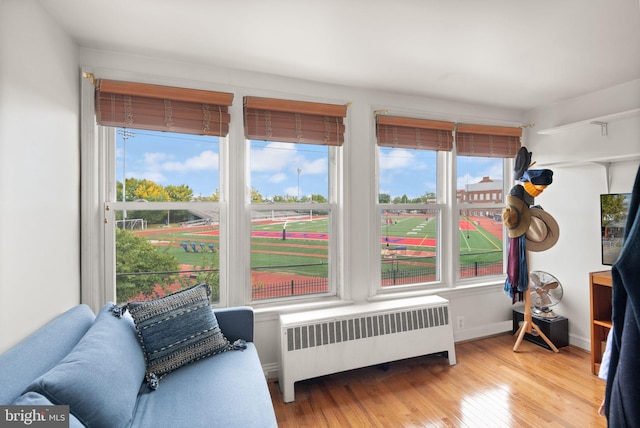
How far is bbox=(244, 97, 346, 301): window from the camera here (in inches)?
101

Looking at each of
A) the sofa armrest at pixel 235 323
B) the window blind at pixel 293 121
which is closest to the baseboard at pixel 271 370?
the sofa armrest at pixel 235 323

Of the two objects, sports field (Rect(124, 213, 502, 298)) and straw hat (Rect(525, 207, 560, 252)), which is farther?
straw hat (Rect(525, 207, 560, 252))

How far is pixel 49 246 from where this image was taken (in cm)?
168

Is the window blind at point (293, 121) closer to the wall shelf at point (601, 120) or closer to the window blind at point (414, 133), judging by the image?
the window blind at point (414, 133)

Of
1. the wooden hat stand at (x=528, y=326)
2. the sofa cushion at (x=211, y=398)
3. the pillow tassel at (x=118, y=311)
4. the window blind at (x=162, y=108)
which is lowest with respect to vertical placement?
the wooden hat stand at (x=528, y=326)

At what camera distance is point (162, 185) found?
2383 mm

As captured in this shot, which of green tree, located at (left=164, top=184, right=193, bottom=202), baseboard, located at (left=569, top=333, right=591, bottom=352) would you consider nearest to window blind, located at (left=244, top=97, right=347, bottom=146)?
green tree, located at (left=164, top=184, right=193, bottom=202)

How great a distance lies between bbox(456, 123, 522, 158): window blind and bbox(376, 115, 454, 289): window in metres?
0.18

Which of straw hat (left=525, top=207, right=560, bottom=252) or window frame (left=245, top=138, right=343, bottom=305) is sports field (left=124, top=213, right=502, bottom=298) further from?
straw hat (left=525, top=207, right=560, bottom=252)

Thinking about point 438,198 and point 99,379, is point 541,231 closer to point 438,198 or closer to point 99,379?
point 438,198

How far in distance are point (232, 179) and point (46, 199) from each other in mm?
1120

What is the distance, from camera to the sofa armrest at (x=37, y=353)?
1109 mm

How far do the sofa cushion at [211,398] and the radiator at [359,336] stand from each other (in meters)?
0.53

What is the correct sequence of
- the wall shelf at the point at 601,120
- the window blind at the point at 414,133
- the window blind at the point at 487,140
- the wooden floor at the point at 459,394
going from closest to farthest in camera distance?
the wooden floor at the point at 459,394
the wall shelf at the point at 601,120
the window blind at the point at 414,133
the window blind at the point at 487,140
